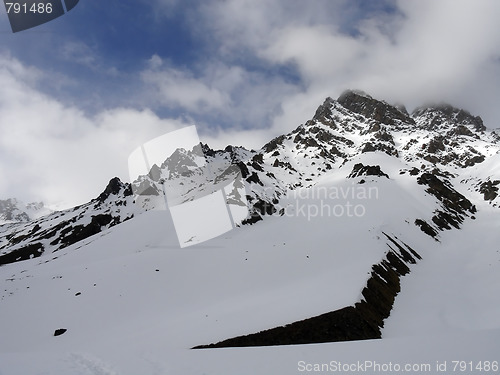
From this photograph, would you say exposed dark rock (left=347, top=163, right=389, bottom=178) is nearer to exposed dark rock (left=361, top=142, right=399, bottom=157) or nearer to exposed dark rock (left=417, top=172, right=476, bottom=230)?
exposed dark rock (left=417, top=172, right=476, bottom=230)

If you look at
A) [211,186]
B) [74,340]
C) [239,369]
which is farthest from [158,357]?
[211,186]

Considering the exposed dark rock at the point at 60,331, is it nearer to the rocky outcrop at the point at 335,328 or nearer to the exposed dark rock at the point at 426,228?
the rocky outcrop at the point at 335,328

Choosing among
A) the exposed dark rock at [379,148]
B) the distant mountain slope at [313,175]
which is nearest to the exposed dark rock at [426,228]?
the distant mountain slope at [313,175]

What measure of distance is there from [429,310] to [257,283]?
1551 centimetres

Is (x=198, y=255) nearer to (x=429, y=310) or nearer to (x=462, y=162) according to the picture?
(x=429, y=310)

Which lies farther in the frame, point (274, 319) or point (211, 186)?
point (211, 186)

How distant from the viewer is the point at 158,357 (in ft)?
37.9

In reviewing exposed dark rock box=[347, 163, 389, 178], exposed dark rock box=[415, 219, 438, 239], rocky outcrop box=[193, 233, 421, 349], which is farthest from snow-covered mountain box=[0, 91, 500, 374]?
exposed dark rock box=[347, 163, 389, 178]

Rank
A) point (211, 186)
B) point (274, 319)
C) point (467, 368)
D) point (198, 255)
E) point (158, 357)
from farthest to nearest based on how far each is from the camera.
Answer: point (211, 186), point (198, 255), point (274, 319), point (158, 357), point (467, 368)

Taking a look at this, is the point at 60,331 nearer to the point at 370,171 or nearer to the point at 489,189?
the point at 370,171

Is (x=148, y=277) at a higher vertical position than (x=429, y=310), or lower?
higher

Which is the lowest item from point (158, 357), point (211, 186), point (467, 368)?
point (467, 368)

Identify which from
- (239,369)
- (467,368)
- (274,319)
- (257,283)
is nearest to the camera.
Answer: (467,368)

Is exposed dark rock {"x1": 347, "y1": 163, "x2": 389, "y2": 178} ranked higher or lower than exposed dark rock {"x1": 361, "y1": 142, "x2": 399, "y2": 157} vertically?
lower
